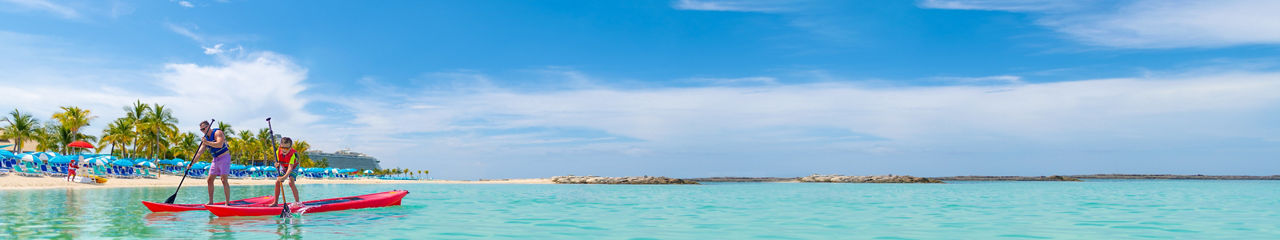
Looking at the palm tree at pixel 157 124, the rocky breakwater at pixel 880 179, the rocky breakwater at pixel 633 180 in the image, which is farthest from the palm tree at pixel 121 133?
the rocky breakwater at pixel 880 179

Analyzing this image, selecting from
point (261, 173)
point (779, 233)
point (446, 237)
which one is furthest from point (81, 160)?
point (779, 233)

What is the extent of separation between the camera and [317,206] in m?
17.9

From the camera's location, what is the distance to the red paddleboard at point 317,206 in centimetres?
1619

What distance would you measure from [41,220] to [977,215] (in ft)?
77.3

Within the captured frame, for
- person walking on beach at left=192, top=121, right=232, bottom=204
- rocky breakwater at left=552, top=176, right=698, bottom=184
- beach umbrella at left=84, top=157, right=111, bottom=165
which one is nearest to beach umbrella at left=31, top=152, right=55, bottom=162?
beach umbrella at left=84, top=157, right=111, bottom=165

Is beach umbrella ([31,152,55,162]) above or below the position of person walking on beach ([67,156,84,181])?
above

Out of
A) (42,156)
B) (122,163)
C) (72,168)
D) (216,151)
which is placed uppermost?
(42,156)

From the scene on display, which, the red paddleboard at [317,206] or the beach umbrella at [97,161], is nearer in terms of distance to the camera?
the red paddleboard at [317,206]

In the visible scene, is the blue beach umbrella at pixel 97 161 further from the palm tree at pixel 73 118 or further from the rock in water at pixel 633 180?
the rock in water at pixel 633 180

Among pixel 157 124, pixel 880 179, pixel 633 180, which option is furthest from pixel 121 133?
pixel 880 179

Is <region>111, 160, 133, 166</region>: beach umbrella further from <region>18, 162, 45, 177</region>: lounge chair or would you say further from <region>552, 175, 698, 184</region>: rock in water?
<region>552, 175, 698, 184</region>: rock in water

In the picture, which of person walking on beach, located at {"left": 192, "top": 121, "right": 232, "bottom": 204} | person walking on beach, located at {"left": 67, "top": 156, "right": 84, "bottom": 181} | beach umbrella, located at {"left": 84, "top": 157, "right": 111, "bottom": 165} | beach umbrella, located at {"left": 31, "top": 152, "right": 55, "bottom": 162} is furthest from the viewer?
beach umbrella, located at {"left": 84, "top": 157, "right": 111, "bottom": 165}

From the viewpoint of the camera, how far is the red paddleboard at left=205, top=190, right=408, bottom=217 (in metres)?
16.2

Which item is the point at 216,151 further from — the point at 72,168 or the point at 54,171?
the point at 54,171
